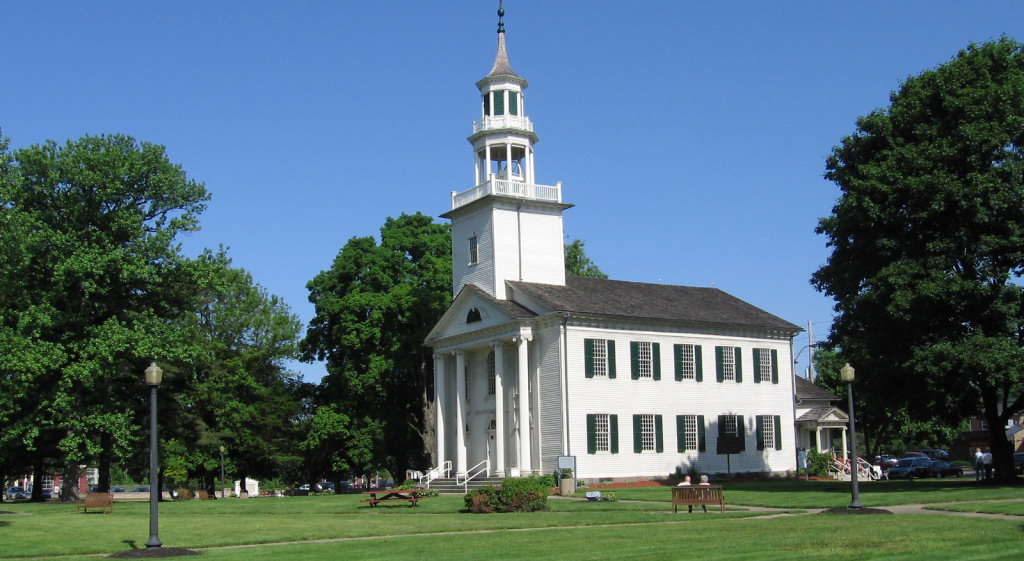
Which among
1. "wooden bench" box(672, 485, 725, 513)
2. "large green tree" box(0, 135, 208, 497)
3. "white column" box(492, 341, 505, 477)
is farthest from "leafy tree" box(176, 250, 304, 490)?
"wooden bench" box(672, 485, 725, 513)

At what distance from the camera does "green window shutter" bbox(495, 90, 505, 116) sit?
50750 mm

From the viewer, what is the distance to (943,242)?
33469 millimetres

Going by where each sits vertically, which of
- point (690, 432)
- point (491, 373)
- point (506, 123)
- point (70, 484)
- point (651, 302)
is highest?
point (506, 123)

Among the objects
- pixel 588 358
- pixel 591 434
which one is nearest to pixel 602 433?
pixel 591 434

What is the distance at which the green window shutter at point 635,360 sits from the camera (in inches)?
1833

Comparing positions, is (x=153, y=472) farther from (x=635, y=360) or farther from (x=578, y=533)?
(x=635, y=360)

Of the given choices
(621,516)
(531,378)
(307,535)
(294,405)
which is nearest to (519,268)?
(531,378)

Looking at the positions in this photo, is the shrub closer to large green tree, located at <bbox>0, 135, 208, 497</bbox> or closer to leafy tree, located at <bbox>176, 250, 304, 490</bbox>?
large green tree, located at <bbox>0, 135, 208, 497</bbox>

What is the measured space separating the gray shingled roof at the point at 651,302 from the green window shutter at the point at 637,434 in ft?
15.0

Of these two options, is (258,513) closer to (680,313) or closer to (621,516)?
(621,516)

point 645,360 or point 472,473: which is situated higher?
point 645,360

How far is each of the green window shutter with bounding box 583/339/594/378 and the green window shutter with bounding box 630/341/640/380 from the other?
228cm

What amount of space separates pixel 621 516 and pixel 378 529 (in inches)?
235

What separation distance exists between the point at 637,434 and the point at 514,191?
1270 centimetres
